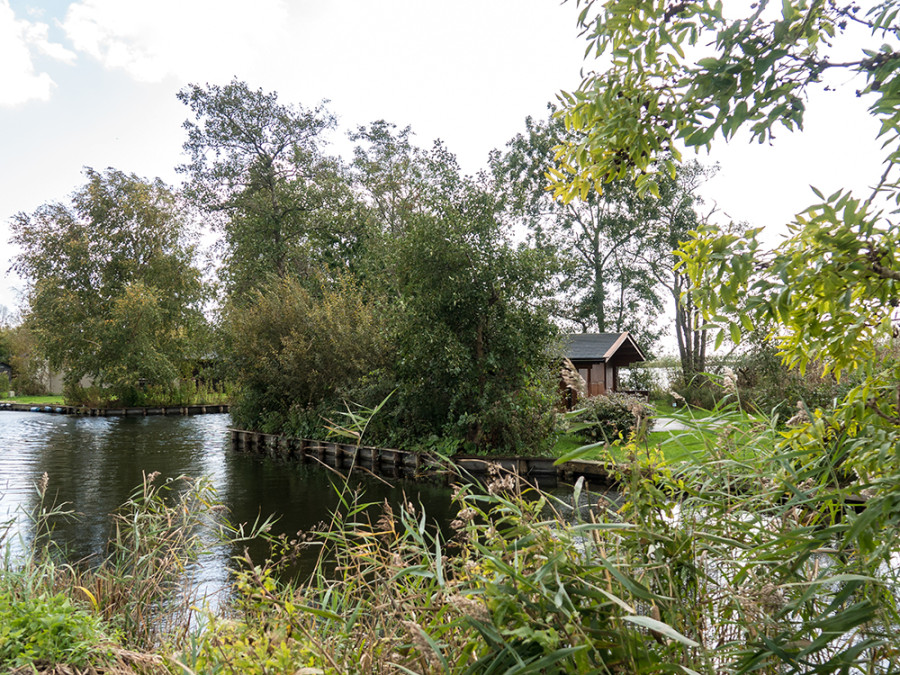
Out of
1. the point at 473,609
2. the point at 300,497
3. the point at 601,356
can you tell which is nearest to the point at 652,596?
the point at 473,609

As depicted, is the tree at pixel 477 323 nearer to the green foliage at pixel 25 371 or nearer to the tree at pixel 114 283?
the tree at pixel 114 283

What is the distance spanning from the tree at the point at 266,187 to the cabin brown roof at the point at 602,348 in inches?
478

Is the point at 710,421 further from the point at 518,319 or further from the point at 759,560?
the point at 518,319

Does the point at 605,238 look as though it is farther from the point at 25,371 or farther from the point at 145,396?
the point at 25,371

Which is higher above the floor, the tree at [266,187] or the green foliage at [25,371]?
the tree at [266,187]

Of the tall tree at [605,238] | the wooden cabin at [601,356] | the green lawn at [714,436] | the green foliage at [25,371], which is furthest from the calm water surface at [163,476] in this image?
the green foliage at [25,371]

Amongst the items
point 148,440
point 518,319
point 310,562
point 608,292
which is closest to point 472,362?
point 518,319

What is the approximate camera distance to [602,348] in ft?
85.7

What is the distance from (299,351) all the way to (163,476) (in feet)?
19.4

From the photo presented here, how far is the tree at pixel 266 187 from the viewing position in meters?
31.9

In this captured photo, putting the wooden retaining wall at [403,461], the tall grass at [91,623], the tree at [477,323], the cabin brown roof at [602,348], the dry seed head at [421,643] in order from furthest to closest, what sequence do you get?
the cabin brown roof at [602,348]
the tree at [477,323]
the wooden retaining wall at [403,461]
the tall grass at [91,623]
the dry seed head at [421,643]

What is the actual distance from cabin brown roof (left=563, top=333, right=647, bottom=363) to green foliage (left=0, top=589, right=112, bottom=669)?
2113 centimetres

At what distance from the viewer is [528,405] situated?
1549 centimetres

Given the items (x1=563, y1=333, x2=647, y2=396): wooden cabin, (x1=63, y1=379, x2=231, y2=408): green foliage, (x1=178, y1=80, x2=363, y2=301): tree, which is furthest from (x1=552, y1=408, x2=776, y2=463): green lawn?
(x1=63, y1=379, x2=231, y2=408): green foliage
